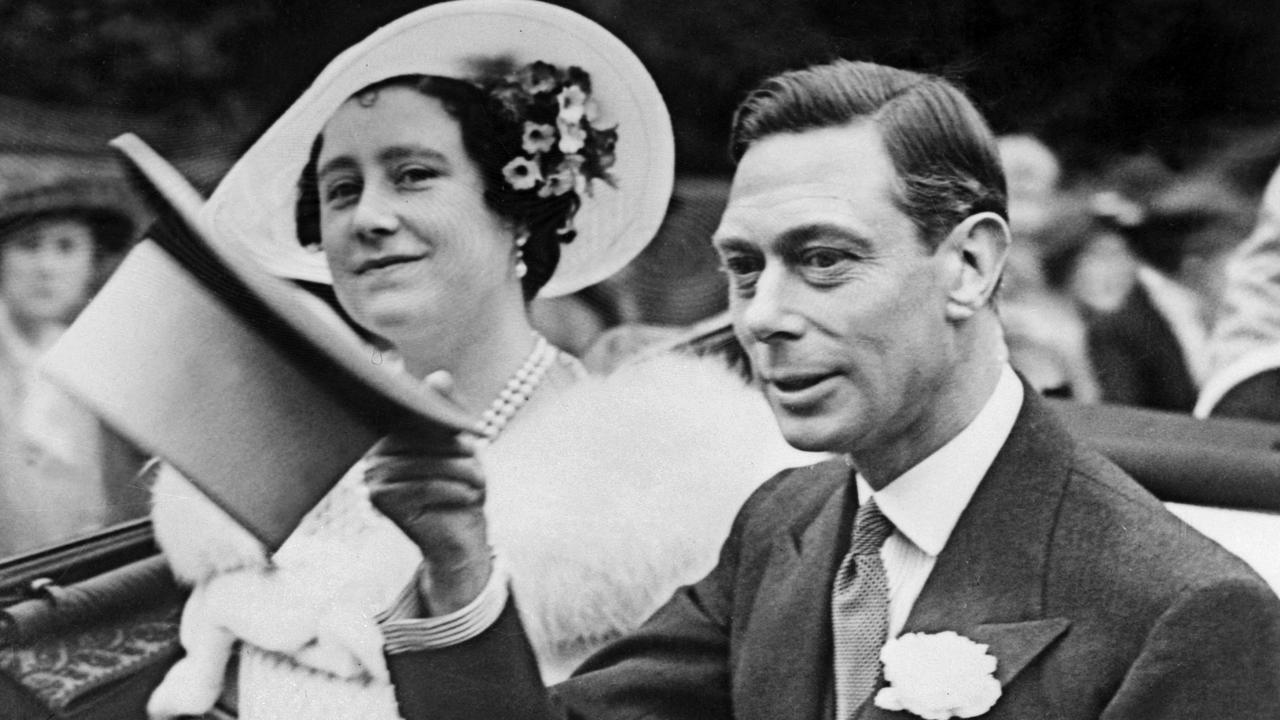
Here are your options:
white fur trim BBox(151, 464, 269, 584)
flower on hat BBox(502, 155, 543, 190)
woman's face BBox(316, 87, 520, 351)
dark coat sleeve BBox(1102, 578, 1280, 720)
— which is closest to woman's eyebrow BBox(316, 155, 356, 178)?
woman's face BBox(316, 87, 520, 351)

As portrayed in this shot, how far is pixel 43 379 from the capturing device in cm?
313

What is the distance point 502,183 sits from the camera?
295 centimetres

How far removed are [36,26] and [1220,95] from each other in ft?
8.41

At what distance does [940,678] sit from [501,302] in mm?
Result: 1186

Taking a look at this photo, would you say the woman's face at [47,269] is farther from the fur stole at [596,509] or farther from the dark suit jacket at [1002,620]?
the dark suit jacket at [1002,620]

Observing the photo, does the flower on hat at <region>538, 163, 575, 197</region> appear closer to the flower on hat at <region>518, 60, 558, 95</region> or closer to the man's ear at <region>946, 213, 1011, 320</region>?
the flower on hat at <region>518, 60, 558, 95</region>

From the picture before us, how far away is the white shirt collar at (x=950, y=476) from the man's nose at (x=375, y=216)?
1.17 m

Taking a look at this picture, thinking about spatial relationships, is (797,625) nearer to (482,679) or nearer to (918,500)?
(918,500)

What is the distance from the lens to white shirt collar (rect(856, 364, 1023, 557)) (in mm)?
2547

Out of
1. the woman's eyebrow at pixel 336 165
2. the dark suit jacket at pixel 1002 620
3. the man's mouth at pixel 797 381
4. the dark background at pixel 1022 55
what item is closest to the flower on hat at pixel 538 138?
the dark background at pixel 1022 55

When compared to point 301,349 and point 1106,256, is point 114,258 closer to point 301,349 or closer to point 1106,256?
point 301,349

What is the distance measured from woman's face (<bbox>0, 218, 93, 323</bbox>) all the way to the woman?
0.33 metres

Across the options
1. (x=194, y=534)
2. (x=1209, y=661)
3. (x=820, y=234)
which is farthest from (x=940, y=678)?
(x=194, y=534)

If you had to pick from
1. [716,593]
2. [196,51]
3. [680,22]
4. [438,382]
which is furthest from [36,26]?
[716,593]
